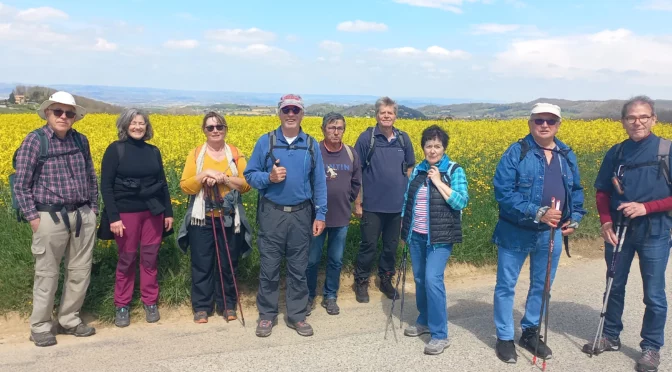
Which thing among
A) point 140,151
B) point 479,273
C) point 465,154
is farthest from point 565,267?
point 140,151

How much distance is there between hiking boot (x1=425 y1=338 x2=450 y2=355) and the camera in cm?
407

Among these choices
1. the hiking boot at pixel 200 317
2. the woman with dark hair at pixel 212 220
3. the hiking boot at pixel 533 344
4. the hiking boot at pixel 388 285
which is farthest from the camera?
the hiking boot at pixel 388 285

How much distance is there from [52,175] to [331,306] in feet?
9.21

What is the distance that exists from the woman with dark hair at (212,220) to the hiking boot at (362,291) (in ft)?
4.47

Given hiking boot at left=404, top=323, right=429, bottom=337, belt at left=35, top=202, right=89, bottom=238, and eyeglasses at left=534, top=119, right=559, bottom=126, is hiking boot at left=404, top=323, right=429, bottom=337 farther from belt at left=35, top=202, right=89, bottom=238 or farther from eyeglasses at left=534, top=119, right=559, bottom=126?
belt at left=35, top=202, right=89, bottom=238

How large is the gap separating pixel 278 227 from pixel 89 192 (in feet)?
5.45

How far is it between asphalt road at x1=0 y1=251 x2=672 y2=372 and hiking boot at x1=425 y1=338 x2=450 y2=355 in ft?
0.14

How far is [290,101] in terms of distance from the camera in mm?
4309

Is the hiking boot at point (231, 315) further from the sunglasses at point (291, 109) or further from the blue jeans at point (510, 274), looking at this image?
the blue jeans at point (510, 274)

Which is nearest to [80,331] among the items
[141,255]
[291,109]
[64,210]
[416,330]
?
[141,255]

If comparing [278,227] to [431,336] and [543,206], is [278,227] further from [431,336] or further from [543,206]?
[543,206]

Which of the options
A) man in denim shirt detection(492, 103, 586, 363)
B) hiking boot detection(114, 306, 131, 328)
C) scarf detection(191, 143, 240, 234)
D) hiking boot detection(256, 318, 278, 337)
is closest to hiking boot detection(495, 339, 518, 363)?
man in denim shirt detection(492, 103, 586, 363)

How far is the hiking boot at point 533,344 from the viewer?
13.2 feet

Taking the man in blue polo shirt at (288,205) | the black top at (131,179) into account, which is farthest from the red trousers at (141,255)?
the man in blue polo shirt at (288,205)
